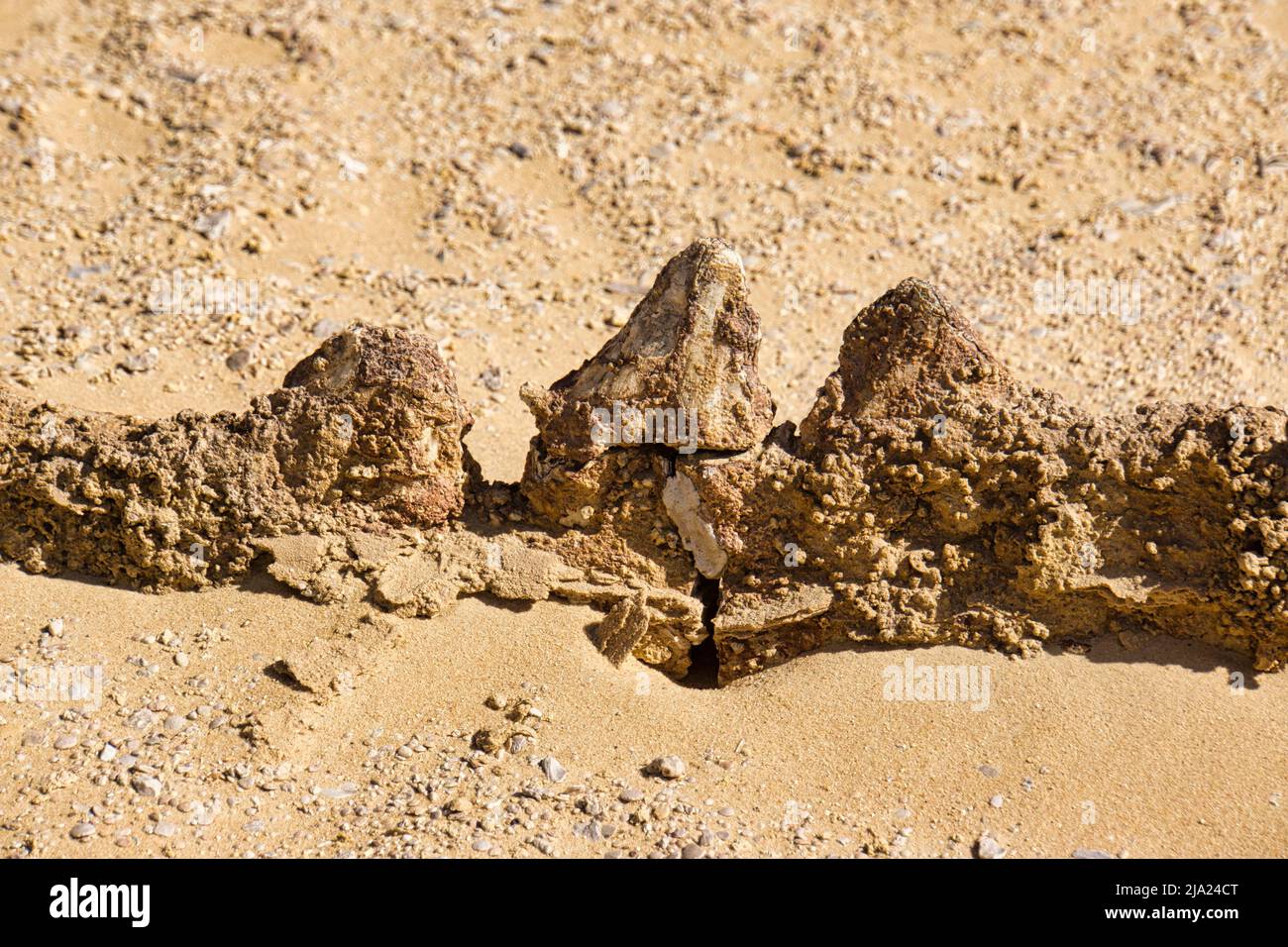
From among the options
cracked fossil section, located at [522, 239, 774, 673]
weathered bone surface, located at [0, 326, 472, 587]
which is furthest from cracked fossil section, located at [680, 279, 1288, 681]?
weathered bone surface, located at [0, 326, 472, 587]

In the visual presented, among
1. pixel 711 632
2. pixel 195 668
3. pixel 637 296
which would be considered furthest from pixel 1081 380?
pixel 195 668

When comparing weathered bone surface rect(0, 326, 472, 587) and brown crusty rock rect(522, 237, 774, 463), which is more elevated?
brown crusty rock rect(522, 237, 774, 463)

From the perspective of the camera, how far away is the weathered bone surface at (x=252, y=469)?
507 centimetres

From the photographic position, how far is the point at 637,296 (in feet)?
28.8

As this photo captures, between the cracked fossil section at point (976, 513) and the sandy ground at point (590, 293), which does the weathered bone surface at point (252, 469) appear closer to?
the sandy ground at point (590, 293)

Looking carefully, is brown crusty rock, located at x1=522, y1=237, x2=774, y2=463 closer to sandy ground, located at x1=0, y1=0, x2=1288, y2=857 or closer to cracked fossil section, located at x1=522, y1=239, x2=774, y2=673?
cracked fossil section, located at x1=522, y1=239, x2=774, y2=673

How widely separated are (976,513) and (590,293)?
4268mm

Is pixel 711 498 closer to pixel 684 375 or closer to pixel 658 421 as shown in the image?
pixel 658 421

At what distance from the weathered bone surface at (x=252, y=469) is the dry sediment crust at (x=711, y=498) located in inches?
0.4

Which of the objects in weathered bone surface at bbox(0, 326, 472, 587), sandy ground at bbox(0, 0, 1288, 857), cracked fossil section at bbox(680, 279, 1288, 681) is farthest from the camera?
weathered bone surface at bbox(0, 326, 472, 587)

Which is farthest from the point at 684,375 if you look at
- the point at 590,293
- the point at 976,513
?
the point at 590,293

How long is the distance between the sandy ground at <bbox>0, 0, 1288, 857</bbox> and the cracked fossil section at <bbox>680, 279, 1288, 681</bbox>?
180mm

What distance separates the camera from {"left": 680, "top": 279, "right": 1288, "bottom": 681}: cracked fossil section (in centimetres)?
489

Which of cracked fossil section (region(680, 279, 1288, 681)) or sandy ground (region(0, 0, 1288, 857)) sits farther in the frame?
cracked fossil section (region(680, 279, 1288, 681))
